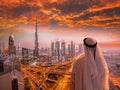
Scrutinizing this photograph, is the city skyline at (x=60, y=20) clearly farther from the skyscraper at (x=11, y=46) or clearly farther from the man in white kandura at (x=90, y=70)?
the man in white kandura at (x=90, y=70)

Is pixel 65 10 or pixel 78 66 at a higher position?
pixel 65 10

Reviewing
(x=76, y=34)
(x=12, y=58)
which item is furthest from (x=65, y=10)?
(x=12, y=58)

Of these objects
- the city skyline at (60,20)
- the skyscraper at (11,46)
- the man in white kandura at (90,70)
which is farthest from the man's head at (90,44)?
the skyscraper at (11,46)

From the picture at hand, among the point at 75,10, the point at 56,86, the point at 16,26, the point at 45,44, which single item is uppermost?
the point at 75,10

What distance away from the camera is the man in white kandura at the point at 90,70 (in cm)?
265

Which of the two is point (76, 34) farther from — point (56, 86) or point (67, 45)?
point (56, 86)

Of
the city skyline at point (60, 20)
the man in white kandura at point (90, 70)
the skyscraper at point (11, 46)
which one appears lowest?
the man in white kandura at point (90, 70)

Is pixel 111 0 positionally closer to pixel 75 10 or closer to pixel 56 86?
pixel 75 10

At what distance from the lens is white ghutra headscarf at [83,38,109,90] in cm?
265

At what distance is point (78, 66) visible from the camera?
275 cm

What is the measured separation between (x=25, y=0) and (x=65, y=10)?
0.63 m

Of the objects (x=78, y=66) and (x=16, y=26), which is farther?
(x=16, y=26)

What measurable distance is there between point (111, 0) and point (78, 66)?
1480 mm

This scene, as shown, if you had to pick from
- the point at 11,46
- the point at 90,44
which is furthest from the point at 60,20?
the point at 90,44
